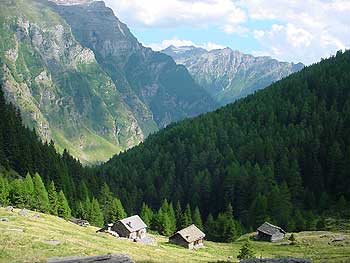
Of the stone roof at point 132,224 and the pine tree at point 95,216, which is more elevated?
the pine tree at point 95,216

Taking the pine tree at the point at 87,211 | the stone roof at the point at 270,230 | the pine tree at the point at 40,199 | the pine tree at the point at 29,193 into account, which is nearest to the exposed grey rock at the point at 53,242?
the pine tree at the point at 29,193

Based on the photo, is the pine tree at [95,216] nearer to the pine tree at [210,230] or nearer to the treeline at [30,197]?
the treeline at [30,197]

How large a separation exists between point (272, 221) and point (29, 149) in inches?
3291

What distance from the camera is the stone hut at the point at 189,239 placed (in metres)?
110

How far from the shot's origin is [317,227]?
134250 millimetres

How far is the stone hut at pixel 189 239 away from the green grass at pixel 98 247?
10.6 ft

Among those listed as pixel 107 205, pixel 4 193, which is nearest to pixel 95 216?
pixel 107 205

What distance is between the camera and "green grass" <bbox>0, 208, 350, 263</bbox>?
179 ft

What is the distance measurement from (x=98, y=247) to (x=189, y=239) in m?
46.0

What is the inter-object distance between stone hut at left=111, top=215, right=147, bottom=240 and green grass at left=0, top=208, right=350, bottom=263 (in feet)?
52.0

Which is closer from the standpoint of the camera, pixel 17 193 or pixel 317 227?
pixel 17 193

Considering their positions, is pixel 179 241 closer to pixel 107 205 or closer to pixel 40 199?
pixel 40 199

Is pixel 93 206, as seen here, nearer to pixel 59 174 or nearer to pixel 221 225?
pixel 59 174

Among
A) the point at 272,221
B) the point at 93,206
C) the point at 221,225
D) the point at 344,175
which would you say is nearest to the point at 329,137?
the point at 344,175
